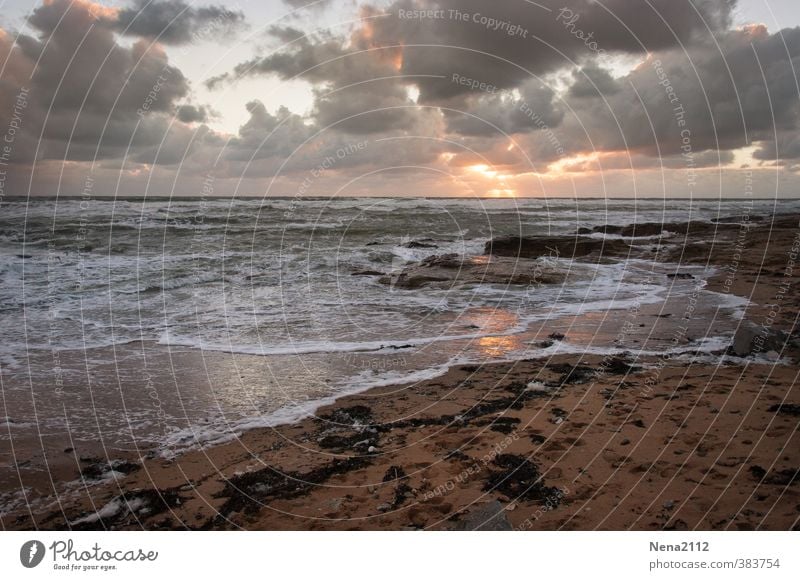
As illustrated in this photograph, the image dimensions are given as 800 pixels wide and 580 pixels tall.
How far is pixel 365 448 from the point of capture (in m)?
5.76

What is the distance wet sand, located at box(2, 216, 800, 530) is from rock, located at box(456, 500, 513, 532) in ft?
0.05

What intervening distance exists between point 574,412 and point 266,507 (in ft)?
13.2

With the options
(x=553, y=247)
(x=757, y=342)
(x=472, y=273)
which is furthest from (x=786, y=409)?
(x=553, y=247)

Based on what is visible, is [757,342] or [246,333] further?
[246,333]

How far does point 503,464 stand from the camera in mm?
5254

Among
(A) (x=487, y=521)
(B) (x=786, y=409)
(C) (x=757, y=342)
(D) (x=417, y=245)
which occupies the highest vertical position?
(D) (x=417, y=245)

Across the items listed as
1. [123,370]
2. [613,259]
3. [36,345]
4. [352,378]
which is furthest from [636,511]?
[613,259]

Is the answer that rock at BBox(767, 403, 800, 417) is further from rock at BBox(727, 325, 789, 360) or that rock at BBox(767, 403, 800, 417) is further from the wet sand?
rock at BBox(727, 325, 789, 360)

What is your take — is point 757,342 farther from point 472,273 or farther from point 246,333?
point 472,273

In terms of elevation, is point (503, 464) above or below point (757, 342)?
below

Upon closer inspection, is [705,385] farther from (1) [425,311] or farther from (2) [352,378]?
(1) [425,311]

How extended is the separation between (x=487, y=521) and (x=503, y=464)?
111 cm

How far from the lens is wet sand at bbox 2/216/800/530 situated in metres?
4.50

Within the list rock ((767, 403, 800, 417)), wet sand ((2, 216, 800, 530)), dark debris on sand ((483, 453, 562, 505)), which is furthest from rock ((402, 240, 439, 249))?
dark debris on sand ((483, 453, 562, 505))
